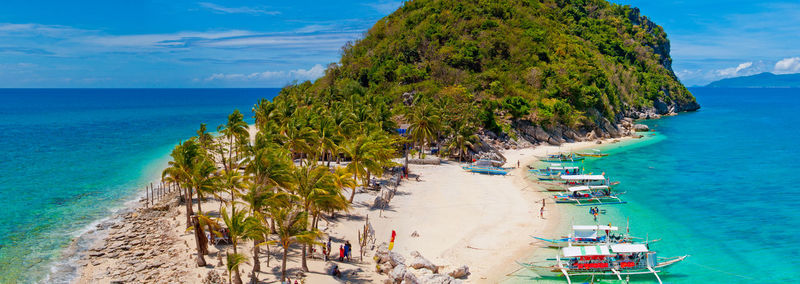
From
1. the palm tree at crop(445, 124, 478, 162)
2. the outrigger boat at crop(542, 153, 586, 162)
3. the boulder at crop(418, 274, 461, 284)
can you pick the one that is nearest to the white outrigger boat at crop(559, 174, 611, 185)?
the outrigger boat at crop(542, 153, 586, 162)

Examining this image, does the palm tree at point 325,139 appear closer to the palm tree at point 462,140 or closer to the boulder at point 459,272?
the boulder at point 459,272

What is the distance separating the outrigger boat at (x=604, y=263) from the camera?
2984 centimetres

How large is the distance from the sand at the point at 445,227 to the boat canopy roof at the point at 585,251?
314cm

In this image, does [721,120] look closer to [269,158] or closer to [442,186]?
[442,186]

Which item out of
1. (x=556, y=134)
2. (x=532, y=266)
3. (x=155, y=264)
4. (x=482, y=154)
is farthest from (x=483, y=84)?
(x=155, y=264)

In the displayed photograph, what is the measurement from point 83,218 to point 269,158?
869 inches

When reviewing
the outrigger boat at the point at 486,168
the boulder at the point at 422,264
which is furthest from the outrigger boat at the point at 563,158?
the boulder at the point at 422,264

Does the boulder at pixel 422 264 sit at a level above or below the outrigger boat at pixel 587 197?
below

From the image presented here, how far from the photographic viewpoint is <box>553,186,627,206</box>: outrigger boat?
155 feet

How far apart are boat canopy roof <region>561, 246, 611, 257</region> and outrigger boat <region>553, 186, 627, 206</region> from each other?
53.7 ft

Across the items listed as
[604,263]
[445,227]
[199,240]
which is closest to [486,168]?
[445,227]

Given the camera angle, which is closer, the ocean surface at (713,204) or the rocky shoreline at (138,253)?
the rocky shoreline at (138,253)

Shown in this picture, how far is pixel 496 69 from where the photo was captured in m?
101

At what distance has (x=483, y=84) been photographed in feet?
315
